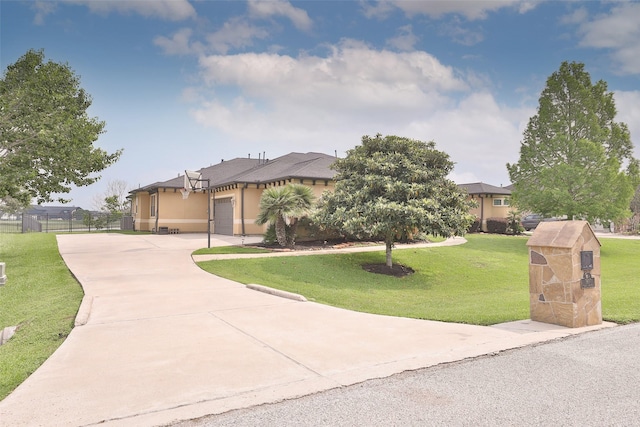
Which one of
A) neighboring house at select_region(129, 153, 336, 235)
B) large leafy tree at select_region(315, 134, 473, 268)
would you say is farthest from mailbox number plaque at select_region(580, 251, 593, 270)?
neighboring house at select_region(129, 153, 336, 235)

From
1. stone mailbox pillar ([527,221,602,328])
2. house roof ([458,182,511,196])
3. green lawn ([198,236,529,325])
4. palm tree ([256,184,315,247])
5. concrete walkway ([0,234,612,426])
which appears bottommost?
green lawn ([198,236,529,325])

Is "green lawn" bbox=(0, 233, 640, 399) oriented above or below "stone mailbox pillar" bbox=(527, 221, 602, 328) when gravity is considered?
below

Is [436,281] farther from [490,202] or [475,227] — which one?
[490,202]

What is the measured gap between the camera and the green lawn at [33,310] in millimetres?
4648

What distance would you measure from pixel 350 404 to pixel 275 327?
2.82 m

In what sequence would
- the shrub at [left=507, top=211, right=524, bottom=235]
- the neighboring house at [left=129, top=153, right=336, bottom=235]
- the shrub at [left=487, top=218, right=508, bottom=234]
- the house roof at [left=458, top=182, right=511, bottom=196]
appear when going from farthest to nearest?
the house roof at [left=458, top=182, right=511, bottom=196]
the shrub at [left=487, top=218, right=508, bottom=234]
the shrub at [left=507, top=211, right=524, bottom=235]
the neighboring house at [left=129, top=153, right=336, bottom=235]

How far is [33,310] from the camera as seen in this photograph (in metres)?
8.00

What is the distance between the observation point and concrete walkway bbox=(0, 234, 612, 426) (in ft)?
11.0

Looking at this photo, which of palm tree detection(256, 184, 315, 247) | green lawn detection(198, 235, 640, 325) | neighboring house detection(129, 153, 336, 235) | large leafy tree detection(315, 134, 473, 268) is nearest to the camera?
green lawn detection(198, 235, 640, 325)

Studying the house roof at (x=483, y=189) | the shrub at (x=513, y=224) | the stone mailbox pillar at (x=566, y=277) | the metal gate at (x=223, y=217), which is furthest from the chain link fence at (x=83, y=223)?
the stone mailbox pillar at (x=566, y=277)

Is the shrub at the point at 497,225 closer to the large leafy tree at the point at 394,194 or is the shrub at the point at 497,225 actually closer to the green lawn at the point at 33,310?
the large leafy tree at the point at 394,194

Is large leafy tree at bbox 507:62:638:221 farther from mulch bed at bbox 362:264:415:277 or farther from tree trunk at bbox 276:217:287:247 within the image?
tree trunk at bbox 276:217:287:247

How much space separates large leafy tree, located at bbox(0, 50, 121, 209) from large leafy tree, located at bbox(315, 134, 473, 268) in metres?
9.54

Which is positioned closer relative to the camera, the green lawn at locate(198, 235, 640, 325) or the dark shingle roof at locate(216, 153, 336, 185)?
the green lawn at locate(198, 235, 640, 325)
